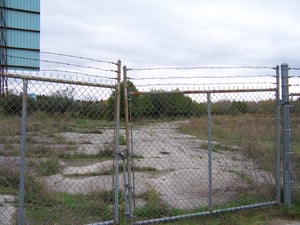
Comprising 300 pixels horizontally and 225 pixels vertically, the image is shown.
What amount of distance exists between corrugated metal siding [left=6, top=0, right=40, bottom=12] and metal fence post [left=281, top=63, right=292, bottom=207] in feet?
39.5

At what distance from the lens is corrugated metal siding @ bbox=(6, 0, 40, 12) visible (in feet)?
49.2

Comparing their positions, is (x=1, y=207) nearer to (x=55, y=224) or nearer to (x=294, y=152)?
(x=55, y=224)

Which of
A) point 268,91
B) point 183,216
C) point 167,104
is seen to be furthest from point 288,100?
point 183,216

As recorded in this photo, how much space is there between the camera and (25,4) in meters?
15.4

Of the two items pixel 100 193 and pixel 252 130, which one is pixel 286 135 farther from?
pixel 100 193

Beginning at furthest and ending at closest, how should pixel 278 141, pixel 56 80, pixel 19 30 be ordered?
1. pixel 19 30
2. pixel 278 141
3. pixel 56 80

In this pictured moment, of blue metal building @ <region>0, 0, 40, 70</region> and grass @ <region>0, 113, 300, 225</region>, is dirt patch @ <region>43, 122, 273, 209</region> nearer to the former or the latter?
grass @ <region>0, 113, 300, 225</region>

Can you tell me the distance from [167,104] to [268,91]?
6.00ft

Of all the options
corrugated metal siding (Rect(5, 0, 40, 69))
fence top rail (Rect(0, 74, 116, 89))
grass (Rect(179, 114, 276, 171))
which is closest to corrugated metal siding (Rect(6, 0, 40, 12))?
corrugated metal siding (Rect(5, 0, 40, 69))

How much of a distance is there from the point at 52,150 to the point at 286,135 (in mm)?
4337

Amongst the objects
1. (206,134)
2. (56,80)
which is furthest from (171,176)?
(56,80)

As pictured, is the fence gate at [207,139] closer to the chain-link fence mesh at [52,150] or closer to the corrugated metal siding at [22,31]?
the chain-link fence mesh at [52,150]

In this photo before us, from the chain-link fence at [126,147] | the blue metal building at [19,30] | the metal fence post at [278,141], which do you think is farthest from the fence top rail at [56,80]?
the blue metal building at [19,30]

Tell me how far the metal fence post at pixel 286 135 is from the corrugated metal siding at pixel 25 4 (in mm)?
12039
